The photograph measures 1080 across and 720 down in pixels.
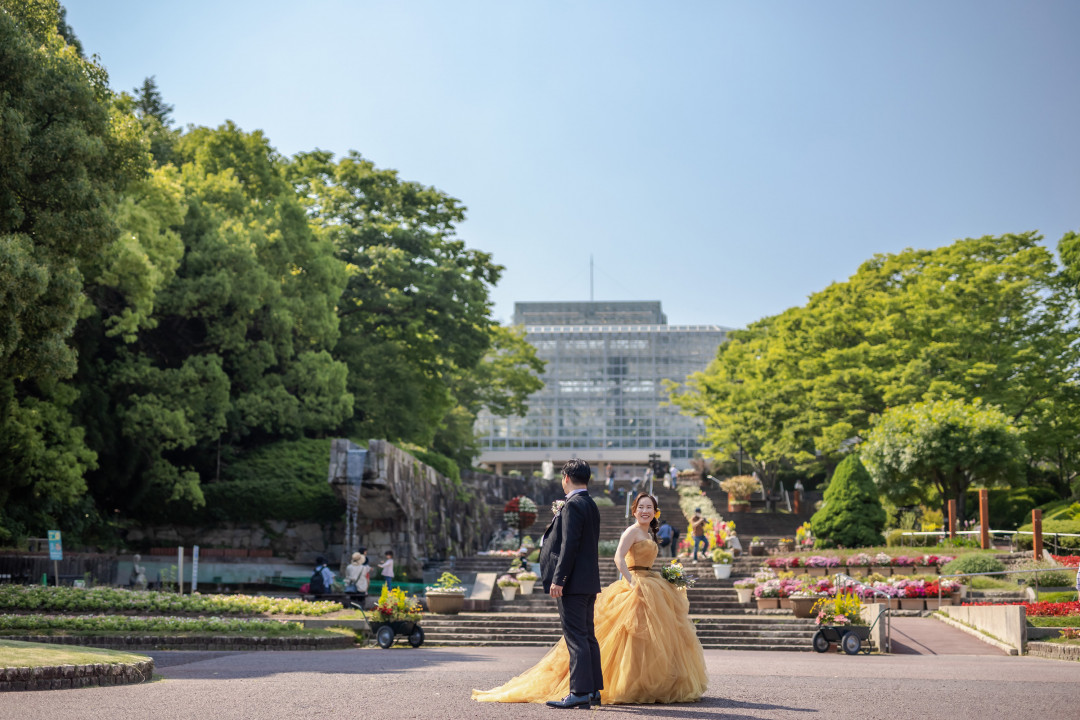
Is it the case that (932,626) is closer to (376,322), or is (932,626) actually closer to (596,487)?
(376,322)

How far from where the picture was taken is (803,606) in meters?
18.3

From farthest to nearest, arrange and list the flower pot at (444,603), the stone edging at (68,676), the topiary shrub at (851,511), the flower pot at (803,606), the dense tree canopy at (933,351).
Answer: the dense tree canopy at (933,351) < the topiary shrub at (851,511) < the flower pot at (444,603) < the flower pot at (803,606) < the stone edging at (68,676)

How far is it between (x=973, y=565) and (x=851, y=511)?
582cm

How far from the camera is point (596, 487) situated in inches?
2190

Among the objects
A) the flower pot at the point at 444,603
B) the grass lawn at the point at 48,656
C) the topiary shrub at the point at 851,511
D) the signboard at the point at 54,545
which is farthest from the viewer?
the topiary shrub at the point at 851,511

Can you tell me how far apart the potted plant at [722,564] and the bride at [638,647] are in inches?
610

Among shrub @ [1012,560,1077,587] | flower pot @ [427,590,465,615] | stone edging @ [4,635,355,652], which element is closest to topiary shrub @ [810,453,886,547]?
shrub @ [1012,560,1077,587]

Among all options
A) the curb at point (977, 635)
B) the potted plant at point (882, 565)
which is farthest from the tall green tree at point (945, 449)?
the curb at point (977, 635)

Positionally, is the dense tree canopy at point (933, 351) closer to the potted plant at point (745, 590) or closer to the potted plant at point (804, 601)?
the potted plant at point (745, 590)

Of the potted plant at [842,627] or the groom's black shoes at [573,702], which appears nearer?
→ the groom's black shoes at [573,702]

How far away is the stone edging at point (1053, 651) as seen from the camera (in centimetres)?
1313

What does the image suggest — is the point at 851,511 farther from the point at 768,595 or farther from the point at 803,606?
the point at 803,606

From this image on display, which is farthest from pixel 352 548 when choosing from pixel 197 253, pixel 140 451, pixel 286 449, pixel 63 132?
pixel 63 132

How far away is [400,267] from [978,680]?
27.2 metres
